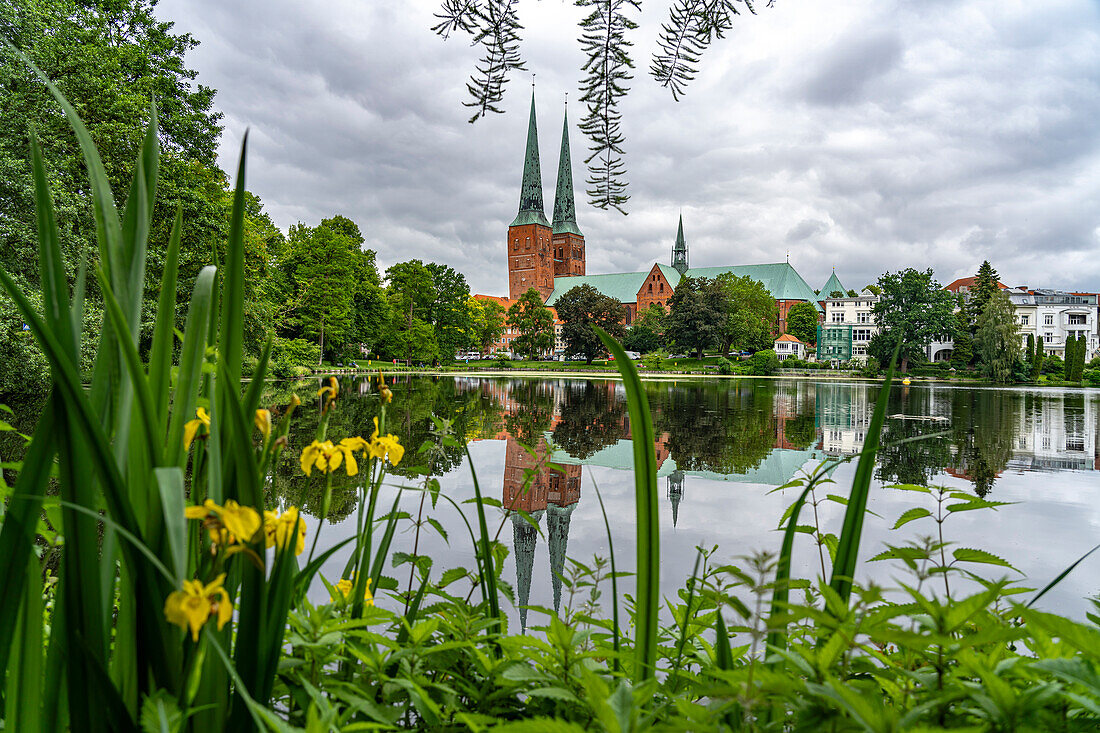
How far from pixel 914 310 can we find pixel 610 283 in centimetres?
3425

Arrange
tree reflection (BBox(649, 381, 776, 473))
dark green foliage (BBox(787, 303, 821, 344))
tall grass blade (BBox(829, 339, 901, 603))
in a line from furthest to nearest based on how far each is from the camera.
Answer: dark green foliage (BBox(787, 303, 821, 344))
tree reflection (BBox(649, 381, 776, 473))
tall grass blade (BBox(829, 339, 901, 603))

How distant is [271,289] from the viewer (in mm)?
13805

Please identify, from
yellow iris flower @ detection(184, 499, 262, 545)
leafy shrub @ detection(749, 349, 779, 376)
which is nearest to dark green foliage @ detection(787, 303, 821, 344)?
leafy shrub @ detection(749, 349, 779, 376)

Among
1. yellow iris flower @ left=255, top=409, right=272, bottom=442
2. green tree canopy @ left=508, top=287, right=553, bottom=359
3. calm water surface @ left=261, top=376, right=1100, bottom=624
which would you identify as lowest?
calm water surface @ left=261, top=376, right=1100, bottom=624

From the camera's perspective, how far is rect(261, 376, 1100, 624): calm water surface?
2.64 meters

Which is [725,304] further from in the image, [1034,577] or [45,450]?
[45,450]

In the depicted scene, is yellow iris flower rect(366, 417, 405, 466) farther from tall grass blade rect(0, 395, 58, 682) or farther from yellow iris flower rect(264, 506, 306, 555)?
tall grass blade rect(0, 395, 58, 682)

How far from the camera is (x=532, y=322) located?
4259cm

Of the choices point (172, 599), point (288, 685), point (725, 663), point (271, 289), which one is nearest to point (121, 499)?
point (172, 599)

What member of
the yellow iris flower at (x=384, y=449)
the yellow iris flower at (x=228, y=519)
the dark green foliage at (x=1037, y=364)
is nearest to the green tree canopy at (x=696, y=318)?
the dark green foliage at (x=1037, y=364)

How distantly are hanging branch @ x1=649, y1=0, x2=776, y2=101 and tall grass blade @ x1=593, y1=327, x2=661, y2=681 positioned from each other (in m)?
1.04

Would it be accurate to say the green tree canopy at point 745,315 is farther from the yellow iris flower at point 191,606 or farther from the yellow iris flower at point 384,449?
the yellow iris flower at point 191,606

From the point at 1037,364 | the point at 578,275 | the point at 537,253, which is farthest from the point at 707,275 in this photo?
the point at 1037,364

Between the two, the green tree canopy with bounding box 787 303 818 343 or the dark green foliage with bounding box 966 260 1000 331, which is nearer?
the dark green foliage with bounding box 966 260 1000 331
